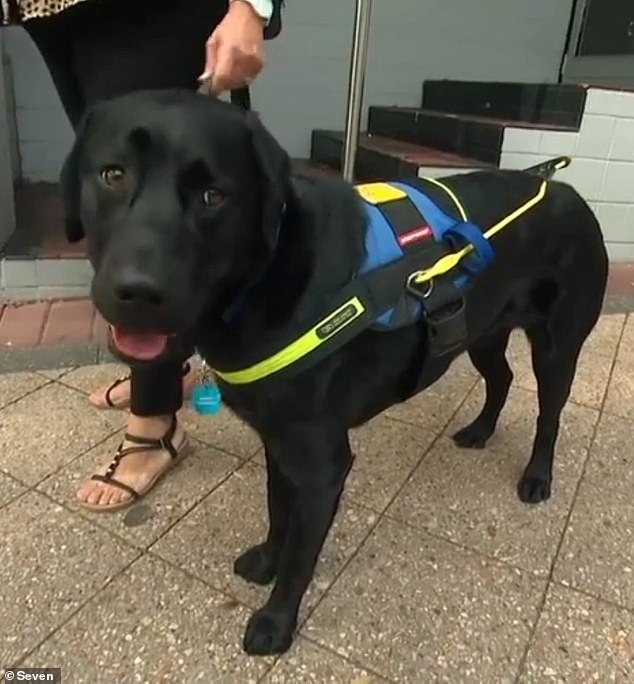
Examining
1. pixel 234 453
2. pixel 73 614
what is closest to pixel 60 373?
pixel 234 453

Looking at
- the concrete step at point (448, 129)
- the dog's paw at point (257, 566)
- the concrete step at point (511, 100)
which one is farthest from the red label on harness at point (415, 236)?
the concrete step at point (511, 100)

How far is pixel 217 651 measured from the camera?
1247 mm

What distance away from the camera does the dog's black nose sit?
2.72ft

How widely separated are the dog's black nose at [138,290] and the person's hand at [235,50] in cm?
44

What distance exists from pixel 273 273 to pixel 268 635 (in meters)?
0.67

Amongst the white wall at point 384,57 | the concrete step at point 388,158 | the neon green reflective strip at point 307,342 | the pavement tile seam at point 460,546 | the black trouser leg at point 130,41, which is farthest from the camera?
the white wall at point 384,57

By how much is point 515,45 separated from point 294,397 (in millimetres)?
3821

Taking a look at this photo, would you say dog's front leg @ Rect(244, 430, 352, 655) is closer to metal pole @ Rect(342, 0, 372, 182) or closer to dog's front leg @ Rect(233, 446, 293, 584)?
dog's front leg @ Rect(233, 446, 293, 584)

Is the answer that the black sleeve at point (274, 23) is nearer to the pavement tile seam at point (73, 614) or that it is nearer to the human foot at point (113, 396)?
the human foot at point (113, 396)

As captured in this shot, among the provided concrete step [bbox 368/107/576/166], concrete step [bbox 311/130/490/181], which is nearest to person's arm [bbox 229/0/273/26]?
concrete step [bbox 311/130/490/181]

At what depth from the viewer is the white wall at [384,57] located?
→ 12.1 feet

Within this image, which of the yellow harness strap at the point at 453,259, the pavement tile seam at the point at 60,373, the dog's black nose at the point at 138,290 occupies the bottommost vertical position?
the pavement tile seam at the point at 60,373

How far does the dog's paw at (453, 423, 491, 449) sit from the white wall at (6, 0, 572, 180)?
247 cm

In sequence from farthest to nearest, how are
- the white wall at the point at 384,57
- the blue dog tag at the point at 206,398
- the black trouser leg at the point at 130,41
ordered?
the white wall at the point at 384,57 → the blue dog tag at the point at 206,398 → the black trouser leg at the point at 130,41
